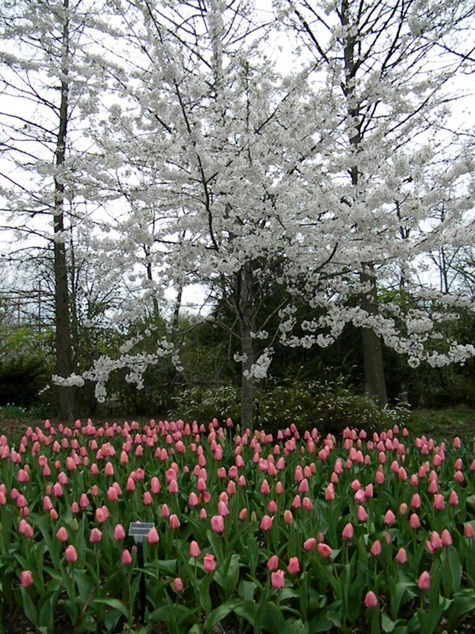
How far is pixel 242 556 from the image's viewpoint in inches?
103

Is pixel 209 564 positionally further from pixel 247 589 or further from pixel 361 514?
pixel 361 514

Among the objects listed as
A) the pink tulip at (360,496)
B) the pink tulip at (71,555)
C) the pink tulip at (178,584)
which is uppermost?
the pink tulip at (360,496)

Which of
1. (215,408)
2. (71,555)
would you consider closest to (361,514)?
(71,555)

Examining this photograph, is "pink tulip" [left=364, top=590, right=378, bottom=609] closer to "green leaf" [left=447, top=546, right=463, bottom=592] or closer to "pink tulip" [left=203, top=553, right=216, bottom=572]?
"green leaf" [left=447, top=546, right=463, bottom=592]

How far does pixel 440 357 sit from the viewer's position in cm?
534

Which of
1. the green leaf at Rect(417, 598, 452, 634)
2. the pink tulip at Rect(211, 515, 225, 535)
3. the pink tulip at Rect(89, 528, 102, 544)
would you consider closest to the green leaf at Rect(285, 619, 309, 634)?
the green leaf at Rect(417, 598, 452, 634)

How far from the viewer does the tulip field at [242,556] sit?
2.26m

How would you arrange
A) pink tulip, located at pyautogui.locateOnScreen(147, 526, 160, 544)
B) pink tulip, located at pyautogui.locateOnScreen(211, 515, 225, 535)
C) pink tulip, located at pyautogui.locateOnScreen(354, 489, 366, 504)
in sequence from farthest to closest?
pink tulip, located at pyautogui.locateOnScreen(354, 489, 366, 504) < pink tulip, located at pyautogui.locateOnScreen(211, 515, 225, 535) < pink tulip, located at pyautogui.locateOnScreen(147, 526, 160, 544)

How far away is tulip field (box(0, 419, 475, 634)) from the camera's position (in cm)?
226

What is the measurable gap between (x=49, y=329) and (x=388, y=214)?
326 inches

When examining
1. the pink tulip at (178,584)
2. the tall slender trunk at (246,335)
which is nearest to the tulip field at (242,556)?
the pink tulip at (178,584)

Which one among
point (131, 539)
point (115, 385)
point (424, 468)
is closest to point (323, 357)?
point (115, 385)

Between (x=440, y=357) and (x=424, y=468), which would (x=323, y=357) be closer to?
(x=440, y=357)

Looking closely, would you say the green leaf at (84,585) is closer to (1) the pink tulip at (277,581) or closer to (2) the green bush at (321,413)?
(1) the pink tulip at (277,581)
